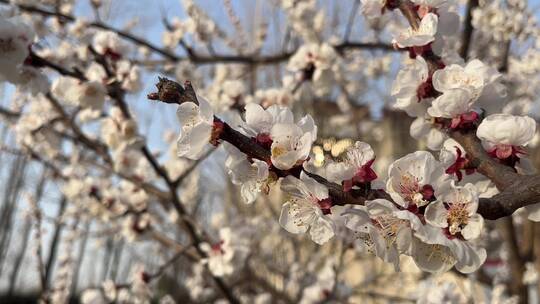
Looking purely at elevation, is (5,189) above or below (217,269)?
below

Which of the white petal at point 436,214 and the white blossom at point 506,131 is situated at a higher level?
the white blossom at point 506,131

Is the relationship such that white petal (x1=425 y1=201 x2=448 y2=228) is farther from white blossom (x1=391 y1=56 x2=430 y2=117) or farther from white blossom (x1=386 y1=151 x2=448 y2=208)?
white blossom (x1=391 y1=56 x2=430 y2=117)

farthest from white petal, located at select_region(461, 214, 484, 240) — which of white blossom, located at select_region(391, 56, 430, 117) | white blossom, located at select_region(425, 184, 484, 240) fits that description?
white blossom, located at select_region(391, 56, 430, 117)

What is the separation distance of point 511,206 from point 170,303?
4.16 metres

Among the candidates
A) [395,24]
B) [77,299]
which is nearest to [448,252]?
[395,24]

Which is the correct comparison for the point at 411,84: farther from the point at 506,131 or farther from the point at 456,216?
the point at 456,216

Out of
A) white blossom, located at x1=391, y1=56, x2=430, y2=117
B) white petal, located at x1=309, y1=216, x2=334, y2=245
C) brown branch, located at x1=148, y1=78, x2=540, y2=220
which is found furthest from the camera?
white blossom, located at x1=391, y1=56, x2=430, y2=117

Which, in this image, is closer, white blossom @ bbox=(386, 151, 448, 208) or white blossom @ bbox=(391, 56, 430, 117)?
white blossom @ bbox=(386, 151, 448, 208)

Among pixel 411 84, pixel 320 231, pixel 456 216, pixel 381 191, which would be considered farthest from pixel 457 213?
pixel 411 84

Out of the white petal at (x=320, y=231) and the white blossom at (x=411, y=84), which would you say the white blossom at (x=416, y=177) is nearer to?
the white petal at (x=320, y=231)

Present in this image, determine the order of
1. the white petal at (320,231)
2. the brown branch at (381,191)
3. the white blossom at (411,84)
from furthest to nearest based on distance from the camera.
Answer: the white blossom at (411,84)
the white petal at (320,231)
the brown branch at (381,191)

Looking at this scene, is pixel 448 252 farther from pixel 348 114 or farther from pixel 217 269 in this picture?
pixel 348 114

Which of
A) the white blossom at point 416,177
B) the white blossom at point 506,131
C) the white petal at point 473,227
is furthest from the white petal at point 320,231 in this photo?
the white blossom at point 506,131

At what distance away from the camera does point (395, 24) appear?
4621 millimetres
